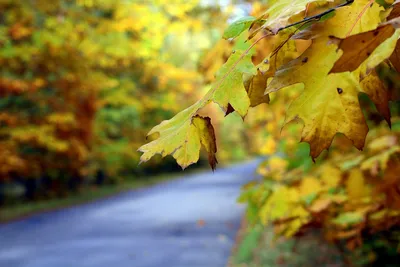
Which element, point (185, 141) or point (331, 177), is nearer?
point (185, 141)

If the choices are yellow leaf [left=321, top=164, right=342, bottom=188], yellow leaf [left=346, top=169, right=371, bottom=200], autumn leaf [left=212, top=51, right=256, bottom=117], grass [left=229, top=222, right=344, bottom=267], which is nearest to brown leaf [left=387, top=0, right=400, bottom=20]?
autumn leaf [left=212, top=51, right=256, bottom=117]

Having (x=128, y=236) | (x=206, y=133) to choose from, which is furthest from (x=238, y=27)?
(x=128, y=236)

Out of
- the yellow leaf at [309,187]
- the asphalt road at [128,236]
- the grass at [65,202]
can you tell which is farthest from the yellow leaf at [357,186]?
the grass at [65,202]

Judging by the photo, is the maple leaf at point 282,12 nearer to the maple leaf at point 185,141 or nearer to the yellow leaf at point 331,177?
the maple leaf at point 185,141

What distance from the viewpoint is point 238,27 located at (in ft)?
3.27

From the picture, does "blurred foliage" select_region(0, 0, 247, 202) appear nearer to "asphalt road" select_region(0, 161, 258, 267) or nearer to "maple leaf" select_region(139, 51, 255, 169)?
"asphalt road" select_region(0, 161, 258, 267)

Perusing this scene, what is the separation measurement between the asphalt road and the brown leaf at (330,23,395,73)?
5.57 metres

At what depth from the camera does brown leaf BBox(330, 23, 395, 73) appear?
702 millimetres

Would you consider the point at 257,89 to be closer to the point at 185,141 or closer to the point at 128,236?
the point at 185,141

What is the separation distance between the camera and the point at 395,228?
2.23 m

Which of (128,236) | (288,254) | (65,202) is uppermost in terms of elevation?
(65,202)

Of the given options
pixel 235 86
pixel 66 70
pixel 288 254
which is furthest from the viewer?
pixel 66 70

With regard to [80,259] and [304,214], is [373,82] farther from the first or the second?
[80,259]

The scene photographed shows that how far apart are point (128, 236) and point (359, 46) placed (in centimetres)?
809
